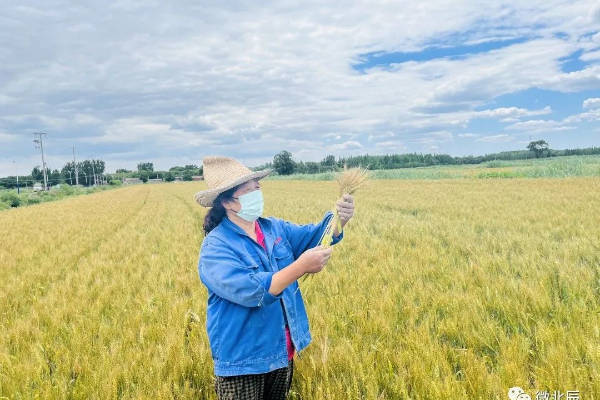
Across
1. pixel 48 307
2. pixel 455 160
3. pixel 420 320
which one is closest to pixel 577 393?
pixel 420 320

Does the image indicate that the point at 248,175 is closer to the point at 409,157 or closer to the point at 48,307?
the point at 48,307

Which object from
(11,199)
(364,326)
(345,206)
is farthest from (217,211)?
(11,199)

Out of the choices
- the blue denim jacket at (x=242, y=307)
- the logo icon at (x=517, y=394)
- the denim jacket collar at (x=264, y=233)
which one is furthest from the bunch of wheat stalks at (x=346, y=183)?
the logo icon at (x=517, y=394)

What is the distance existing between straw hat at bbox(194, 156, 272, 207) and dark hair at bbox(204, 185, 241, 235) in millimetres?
43

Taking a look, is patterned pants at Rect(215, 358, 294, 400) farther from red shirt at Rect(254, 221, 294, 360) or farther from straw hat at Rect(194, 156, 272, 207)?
straw hat at Rect(194, 156, 272, 207)

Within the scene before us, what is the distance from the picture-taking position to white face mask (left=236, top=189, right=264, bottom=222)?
8.18 ft

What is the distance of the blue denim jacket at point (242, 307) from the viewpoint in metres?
2.11

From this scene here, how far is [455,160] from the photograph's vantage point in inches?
4250

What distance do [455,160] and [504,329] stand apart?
112 meters

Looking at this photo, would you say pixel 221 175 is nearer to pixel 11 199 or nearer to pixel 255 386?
pixel 255 386

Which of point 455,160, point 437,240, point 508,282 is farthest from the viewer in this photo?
point 455,160

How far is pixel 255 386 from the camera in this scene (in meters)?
2.43

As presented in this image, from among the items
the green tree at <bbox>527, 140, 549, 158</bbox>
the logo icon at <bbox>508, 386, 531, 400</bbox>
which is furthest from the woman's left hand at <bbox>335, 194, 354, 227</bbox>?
the green tree at <bbox>527, 140, 549, 158</bbox>

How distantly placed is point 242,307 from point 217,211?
628 mm
